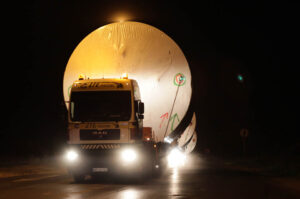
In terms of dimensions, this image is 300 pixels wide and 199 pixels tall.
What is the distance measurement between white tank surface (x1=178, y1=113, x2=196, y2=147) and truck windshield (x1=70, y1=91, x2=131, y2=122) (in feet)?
15.8

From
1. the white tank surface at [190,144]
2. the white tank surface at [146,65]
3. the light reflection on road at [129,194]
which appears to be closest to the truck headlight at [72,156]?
the light reflection on road at [129,194]

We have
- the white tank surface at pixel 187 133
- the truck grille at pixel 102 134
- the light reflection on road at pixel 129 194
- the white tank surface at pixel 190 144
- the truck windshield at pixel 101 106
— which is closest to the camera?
the light reflection on road at pixel 129 194

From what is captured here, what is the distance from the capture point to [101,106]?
1716cm

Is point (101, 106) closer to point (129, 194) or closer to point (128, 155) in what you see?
point (128, 155)

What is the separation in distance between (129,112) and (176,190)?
3.89 metres

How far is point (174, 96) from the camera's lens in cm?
2042

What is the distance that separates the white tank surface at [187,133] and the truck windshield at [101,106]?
4822 millimetres

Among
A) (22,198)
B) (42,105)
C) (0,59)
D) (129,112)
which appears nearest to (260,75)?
(42,105)

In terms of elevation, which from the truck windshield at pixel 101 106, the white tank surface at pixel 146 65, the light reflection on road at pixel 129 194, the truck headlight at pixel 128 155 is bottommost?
the light reflection on road at pixel 129 194

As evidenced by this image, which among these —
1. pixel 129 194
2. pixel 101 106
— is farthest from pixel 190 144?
pixel 129 194

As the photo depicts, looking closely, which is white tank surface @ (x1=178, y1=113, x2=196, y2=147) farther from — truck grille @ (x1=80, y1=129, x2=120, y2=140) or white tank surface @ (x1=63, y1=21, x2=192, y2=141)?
truck grille @ (x1=80, y1=129, x2=120, y2=140)

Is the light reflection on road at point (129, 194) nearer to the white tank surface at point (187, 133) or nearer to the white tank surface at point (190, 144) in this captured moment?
the white tank surface at point (187, 133)

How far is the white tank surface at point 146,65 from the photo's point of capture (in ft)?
66.1

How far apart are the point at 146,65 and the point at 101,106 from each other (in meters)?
3.94
